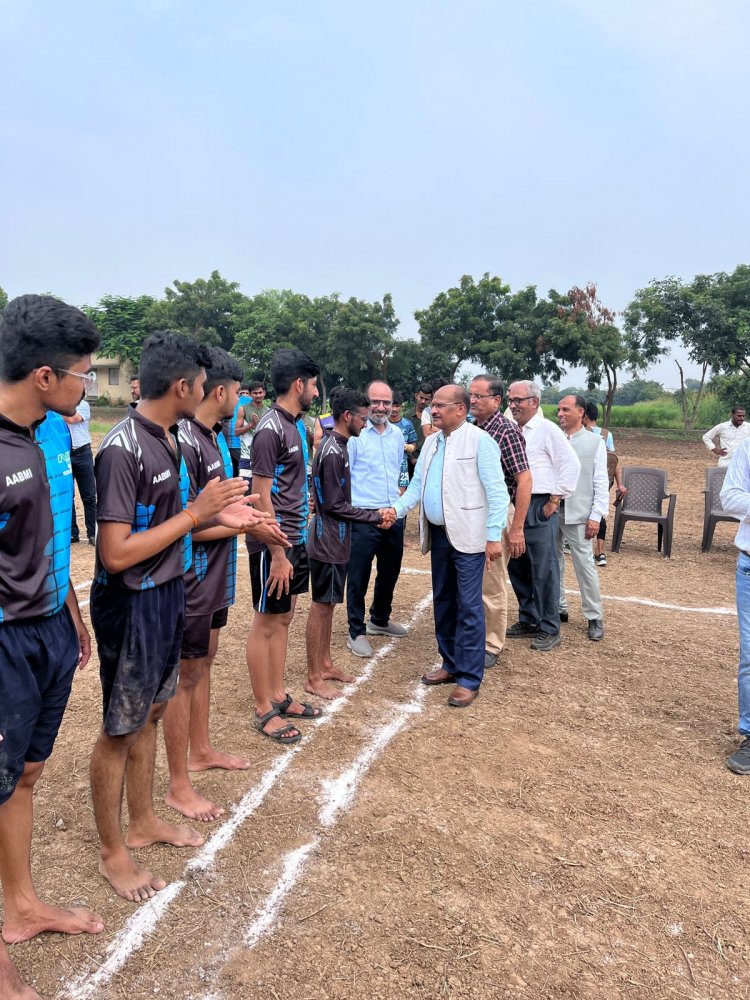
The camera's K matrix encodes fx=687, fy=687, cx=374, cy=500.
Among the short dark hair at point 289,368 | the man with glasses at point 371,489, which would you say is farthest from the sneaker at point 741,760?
the short dark hair at point 289,368

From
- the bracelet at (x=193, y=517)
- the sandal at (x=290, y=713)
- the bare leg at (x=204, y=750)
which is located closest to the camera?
the bracelet at (x=193, y=517)

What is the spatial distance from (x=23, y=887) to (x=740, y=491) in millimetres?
3827

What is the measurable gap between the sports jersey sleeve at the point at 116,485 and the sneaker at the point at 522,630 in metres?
4.35

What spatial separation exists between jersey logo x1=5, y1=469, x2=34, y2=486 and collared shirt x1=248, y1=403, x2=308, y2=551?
77.9 inches

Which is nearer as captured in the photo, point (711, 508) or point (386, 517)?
point (386, 517)

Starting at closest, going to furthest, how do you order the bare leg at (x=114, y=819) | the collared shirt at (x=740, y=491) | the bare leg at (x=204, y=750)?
the bare leg at (x=114, y=819), the bare leg at (x=204, y=750), the collared shirt at (x=740, y=491)

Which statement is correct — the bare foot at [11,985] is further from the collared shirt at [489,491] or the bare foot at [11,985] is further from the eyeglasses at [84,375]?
the collared shirt at [489,491]

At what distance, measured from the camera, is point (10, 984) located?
2146 mm

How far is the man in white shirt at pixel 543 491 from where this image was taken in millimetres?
5672

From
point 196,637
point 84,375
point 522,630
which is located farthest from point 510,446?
point 84,375

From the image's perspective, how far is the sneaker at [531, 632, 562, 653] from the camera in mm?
5730

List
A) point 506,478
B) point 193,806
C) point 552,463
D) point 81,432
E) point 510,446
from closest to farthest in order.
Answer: point 193,806
point 510,446
point 506,478
point 552,463
point 81,432

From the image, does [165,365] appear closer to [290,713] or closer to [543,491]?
[290,713]

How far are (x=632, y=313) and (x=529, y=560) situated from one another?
25.7 m
